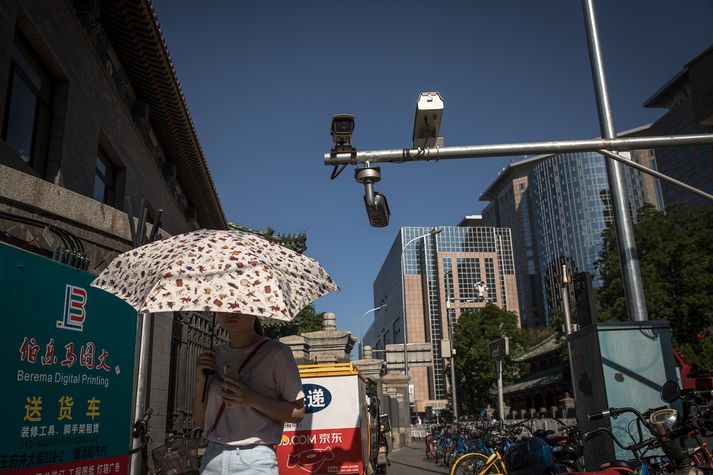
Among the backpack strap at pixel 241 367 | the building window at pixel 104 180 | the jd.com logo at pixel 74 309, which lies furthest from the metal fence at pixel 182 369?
the building window at pixel 104 180

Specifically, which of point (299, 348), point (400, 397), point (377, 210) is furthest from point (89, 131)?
point (400, 397)

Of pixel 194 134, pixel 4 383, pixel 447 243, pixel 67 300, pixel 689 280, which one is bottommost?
pixel 4 383

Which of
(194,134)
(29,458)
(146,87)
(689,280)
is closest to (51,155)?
(146,87)

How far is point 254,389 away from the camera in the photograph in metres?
3.17

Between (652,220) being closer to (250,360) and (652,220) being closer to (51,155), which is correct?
(51,155)

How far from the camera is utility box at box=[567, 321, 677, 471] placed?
26.5 ft

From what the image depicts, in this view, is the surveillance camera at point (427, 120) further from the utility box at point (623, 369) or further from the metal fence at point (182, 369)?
the metal fence at point (182, 369)

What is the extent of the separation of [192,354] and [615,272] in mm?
29167

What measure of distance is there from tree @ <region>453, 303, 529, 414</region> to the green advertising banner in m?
49.7

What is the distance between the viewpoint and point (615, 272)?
33.0 meters

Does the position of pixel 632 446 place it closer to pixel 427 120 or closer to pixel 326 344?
pixel 427 120

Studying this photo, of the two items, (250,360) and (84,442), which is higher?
(250,360)

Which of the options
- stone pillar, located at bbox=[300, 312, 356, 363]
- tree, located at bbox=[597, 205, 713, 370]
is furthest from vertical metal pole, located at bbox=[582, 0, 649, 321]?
tree, located at bbox=[597, 205, 713, 370]

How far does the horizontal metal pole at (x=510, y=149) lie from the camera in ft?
25.1
